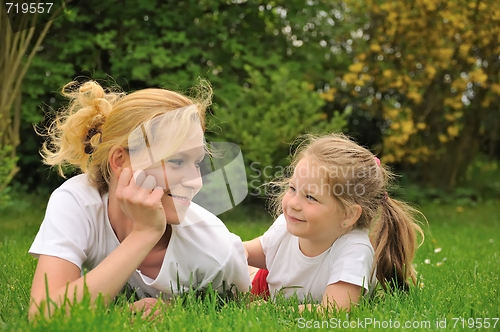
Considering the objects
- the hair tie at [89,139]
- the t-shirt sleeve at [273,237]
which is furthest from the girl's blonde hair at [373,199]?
the hair tie at [89,139]

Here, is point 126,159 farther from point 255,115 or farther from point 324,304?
point 255,115

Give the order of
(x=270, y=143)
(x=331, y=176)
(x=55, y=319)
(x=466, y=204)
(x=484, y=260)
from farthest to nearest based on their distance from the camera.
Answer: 1. (x=466, y=204)
2. (x=270, y=143)
3. (x=484, y=260)
4. (x=331, y=176)
5. (x=55, y=319)

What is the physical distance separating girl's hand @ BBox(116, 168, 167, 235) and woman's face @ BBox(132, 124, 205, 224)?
0.03 metres

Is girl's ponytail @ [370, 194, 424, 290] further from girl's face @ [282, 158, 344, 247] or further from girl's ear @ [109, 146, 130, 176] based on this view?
girl's ear @ [109, 146, 130, 176]

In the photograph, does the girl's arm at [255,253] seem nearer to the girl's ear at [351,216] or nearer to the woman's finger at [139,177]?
the girl's ear at [351,216]

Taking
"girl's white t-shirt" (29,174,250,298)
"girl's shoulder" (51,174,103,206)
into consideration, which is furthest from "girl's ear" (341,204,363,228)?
"girl's shoulder" (51,174,103,206)

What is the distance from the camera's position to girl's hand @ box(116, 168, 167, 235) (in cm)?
222

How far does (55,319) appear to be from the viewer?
183cm

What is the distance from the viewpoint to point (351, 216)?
2.67 metres

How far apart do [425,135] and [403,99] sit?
2.22 feet

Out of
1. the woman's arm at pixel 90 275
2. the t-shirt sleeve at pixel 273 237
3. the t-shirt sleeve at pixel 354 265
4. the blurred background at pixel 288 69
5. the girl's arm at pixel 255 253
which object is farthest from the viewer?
the blurred background at pixel 288 69

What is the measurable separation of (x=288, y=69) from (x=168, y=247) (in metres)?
5.16

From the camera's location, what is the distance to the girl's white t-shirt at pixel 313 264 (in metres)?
2.53

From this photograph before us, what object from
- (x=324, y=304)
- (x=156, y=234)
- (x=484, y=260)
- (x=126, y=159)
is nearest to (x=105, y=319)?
(x=156, y=234)
